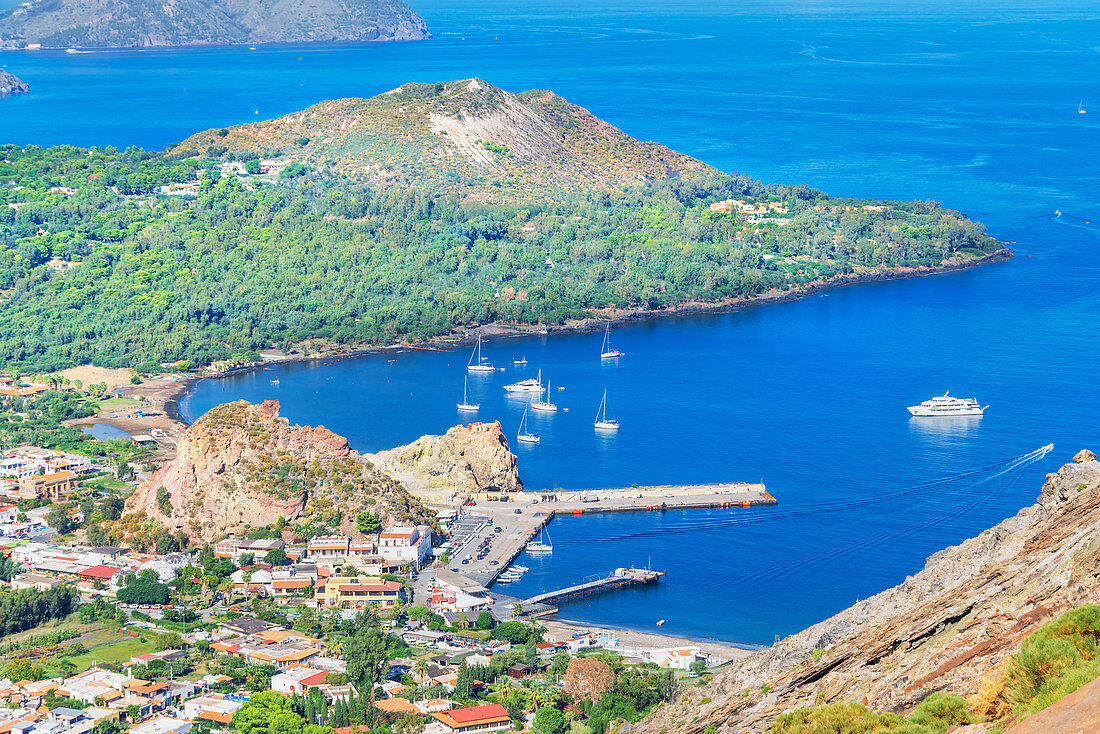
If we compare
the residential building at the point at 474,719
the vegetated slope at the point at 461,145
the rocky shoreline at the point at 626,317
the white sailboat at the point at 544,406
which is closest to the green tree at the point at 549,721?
the residential building at the point at 474,719

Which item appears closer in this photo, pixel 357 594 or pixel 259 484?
pixel 357 594

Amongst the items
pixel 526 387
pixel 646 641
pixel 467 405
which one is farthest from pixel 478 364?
pixel 646 641

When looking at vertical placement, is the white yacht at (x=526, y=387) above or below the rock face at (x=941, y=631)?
below

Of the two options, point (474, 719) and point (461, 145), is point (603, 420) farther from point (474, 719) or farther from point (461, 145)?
point (461, 145)

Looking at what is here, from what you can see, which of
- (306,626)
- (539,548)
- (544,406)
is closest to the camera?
(306,626)

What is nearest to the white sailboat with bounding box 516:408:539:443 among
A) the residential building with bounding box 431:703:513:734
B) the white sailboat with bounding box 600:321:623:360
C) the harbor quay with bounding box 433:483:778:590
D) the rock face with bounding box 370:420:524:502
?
the rock face with bounding box 370:420:524:502

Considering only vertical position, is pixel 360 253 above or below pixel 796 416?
above

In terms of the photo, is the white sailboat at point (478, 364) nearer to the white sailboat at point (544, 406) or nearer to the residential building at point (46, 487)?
the white sailboat at point (544, 406)

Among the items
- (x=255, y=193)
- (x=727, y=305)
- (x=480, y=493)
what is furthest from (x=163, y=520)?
(x=255, y=193)
